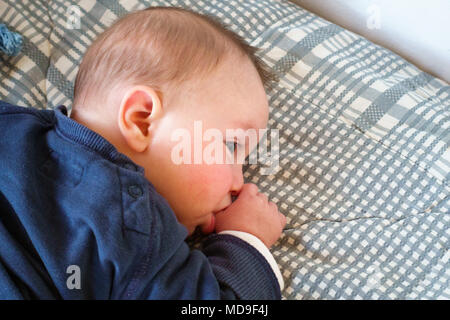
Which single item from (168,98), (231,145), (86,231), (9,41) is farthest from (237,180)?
(9,41)

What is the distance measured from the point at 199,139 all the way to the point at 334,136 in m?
0.41

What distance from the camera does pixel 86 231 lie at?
27.9 inches

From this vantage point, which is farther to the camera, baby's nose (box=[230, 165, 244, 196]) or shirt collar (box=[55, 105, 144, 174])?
baby's nose (box=[230, 165, 244, 196])

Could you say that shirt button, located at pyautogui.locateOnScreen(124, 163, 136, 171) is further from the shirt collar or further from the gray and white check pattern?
the gray and white check pattern

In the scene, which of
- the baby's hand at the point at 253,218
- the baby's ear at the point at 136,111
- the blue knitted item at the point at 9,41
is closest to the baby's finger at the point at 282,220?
the baby's hand at the point at 253,218

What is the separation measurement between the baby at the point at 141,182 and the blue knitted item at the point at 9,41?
41 cm

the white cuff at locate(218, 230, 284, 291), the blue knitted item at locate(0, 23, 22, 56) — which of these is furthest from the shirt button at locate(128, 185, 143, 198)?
the blue knitted item at locate(0, 23, 22, 56)

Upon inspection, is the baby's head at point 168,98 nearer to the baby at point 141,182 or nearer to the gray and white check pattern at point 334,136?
the baby at point 141,182

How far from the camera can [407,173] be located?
1.05m

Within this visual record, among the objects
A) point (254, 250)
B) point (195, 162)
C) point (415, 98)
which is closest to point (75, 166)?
point (195, 162)

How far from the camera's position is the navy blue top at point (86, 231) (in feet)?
2.31

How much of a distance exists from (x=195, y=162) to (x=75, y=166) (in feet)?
0.67

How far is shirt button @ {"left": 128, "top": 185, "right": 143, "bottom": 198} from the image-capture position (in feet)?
2.39

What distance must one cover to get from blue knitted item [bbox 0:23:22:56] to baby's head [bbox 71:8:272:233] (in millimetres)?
401
